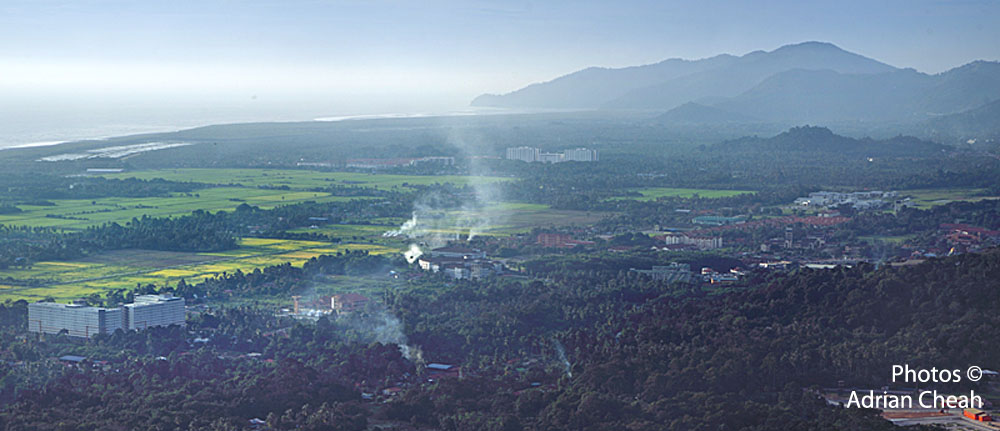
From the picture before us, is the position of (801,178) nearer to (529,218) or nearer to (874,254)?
(529,218)

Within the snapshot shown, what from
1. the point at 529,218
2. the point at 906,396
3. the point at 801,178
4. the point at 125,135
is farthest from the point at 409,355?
the point at 125,135

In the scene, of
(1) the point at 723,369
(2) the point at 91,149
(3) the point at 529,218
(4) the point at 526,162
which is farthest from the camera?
(2) the point at 91,149

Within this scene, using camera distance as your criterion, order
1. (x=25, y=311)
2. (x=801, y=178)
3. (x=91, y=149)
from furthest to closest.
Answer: (x=91, y=149) < (x=801, y=178) < (x=25, y=311)

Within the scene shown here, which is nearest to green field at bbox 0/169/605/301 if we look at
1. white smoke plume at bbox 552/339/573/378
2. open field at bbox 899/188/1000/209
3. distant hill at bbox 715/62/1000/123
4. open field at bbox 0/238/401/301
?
open field at bbox 0/238/401/301

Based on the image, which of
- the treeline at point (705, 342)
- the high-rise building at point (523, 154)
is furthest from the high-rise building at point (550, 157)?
the treeline at point (705, 342)

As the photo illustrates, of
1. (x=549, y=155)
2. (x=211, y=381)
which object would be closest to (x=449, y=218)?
(x=211, y=381)

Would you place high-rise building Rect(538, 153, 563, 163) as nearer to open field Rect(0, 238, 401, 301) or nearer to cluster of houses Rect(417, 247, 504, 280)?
open field Rect(0, 238, 401, 301)

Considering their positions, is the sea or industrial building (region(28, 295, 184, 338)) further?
the sea
